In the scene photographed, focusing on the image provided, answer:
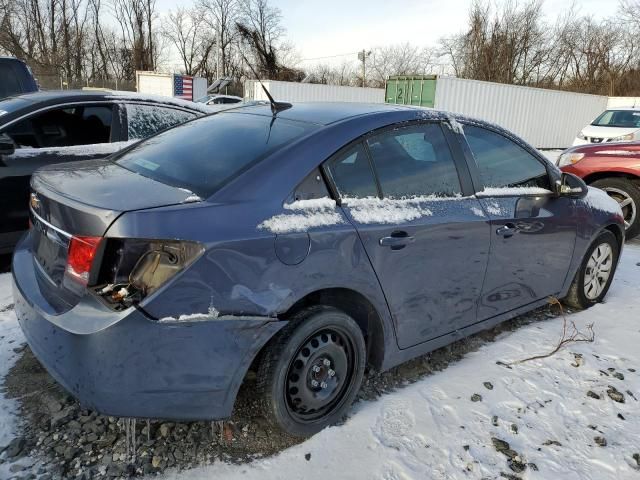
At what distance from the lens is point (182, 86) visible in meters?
26.8

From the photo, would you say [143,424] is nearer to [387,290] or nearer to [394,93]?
[387,290]

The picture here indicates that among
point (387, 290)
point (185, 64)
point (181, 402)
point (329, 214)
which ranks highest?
point (185, 64)

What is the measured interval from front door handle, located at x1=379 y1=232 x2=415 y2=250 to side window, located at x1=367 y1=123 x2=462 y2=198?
0.71ft

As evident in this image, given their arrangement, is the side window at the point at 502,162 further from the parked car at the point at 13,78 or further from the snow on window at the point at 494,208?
the parked car at the point at 13,78

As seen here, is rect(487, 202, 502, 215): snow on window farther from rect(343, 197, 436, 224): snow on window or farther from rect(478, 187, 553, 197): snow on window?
rect(343, 197, 436, 224): snow on window

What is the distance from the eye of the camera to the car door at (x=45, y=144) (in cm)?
432

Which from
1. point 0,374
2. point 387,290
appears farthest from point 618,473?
point 0,374

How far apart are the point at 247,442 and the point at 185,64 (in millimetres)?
52608

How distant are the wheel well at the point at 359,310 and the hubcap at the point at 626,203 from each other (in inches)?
203

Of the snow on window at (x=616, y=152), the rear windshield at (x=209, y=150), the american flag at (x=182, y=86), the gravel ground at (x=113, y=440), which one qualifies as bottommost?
the gravel ground at (x=113, y=440)

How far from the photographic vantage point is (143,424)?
7.97 ft

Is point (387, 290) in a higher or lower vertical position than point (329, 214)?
lower

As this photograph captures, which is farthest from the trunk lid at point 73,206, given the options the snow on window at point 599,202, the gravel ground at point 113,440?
the snow on window at point 599,202

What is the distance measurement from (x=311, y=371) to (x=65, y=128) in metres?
3.67
